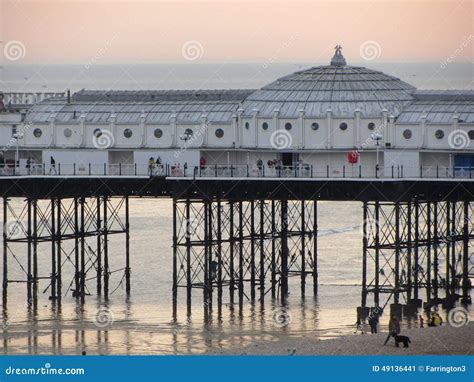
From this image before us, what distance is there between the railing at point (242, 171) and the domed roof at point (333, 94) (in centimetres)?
286

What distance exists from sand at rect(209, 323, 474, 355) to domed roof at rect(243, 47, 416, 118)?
1184 centimetres

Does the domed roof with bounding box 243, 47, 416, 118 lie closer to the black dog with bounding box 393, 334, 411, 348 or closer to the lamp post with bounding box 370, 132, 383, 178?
the lamp post with bounding box 370, 132, 383, 178

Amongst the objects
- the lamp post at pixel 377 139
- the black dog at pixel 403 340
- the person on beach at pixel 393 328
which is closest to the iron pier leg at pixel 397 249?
the lamp post at pixel 377 139

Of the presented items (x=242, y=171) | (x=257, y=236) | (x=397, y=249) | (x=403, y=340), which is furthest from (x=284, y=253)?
(x=403, y=340)

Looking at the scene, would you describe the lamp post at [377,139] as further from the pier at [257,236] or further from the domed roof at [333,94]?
the domed roof at [333,94]

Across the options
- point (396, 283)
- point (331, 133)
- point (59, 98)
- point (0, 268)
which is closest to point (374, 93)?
point (331, 133)

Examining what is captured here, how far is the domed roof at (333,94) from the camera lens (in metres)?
83.7

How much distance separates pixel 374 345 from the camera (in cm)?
7056

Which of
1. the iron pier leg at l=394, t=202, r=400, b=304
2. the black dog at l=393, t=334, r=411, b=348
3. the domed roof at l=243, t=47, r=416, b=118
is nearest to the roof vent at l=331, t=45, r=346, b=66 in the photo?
the domed roof at l=243, t=47, r=416, b=118

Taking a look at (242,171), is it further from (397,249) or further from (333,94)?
(397,249)

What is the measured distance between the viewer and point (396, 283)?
78562 mm

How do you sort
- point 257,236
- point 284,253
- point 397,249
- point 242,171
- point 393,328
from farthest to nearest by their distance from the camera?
point 257,236 < point 284,253 < point 242,171 < point 397,249 < point 393,328

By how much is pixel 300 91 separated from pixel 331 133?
10.4 ft

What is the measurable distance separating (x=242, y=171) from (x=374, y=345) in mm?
13606
